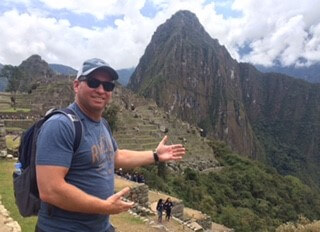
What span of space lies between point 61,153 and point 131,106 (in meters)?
57.0

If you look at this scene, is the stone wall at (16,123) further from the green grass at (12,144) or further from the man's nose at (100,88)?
the man's nose at (100,88)

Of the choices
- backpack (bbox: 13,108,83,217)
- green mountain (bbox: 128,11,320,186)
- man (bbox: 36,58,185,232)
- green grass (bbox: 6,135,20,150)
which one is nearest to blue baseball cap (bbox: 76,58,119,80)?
man (bbox: 36,58,185,232)

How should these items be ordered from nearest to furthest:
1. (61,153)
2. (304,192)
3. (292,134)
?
(61,153) → (304,192) → (292,134)

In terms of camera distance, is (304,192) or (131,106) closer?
(304,192)

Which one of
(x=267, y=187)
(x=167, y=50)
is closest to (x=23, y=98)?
(x=267, y=187)

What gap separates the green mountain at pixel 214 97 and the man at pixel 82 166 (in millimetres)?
129622

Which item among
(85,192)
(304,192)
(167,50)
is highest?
(167,50)

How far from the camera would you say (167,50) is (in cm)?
16138

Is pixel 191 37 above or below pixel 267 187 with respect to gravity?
above

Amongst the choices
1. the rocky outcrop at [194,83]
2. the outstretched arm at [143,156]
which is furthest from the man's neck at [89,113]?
the rocky outcrop at [194,83]

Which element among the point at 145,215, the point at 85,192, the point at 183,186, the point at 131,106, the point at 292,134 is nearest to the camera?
the point at 85,192

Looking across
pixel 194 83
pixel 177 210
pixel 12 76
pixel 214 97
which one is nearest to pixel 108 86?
pixel 177 210

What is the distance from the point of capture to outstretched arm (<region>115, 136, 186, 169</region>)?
3.58 metres

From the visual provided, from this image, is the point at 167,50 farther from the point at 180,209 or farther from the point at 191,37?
the point at 180,209
